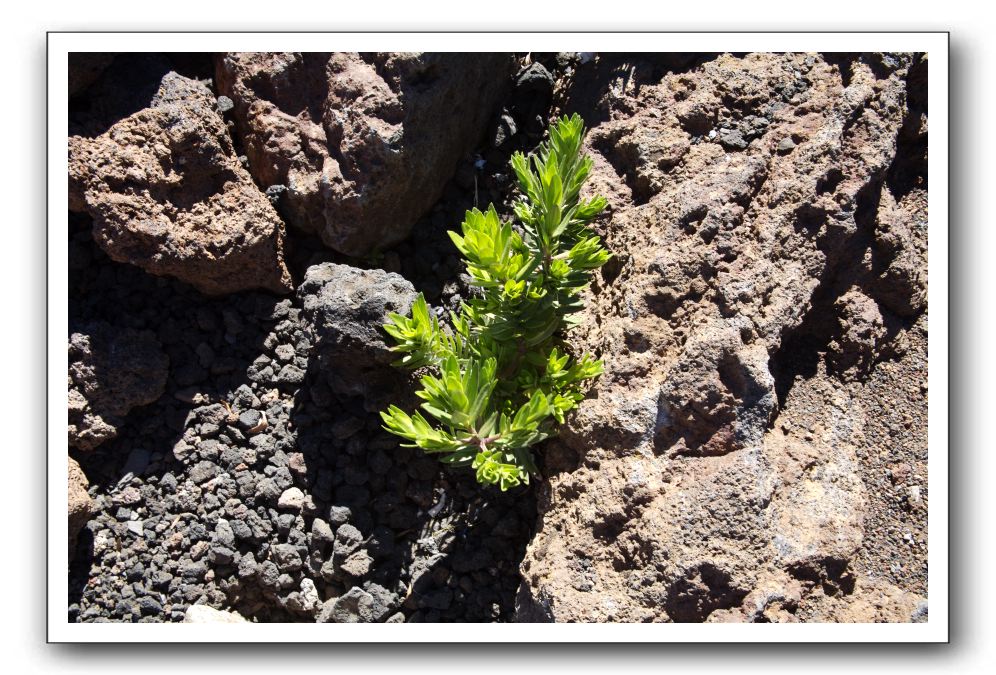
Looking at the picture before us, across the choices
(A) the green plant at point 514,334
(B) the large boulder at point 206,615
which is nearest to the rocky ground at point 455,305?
(B) the large boulder at point 206,615

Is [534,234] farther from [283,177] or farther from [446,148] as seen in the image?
[283,177]

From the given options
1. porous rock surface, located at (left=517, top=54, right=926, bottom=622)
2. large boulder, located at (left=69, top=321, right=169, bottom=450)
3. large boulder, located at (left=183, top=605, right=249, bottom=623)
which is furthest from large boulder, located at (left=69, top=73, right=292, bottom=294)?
porous rock surface, located at (left=517, top=54, right=926, bottom=622)

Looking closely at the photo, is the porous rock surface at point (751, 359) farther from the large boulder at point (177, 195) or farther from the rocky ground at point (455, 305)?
the large boulder at point (177, 195)

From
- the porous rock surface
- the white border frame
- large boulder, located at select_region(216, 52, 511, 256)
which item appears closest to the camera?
the porous rock surface

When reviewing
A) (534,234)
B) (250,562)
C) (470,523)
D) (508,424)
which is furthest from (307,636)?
(534,234)


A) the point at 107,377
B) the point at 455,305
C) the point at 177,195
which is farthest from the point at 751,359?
the point at 107,377

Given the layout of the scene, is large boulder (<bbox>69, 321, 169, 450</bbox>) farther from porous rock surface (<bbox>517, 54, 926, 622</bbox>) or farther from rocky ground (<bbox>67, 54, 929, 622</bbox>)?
porous rock surface (<bbox>517, 54, 926, 622</bbox>)
